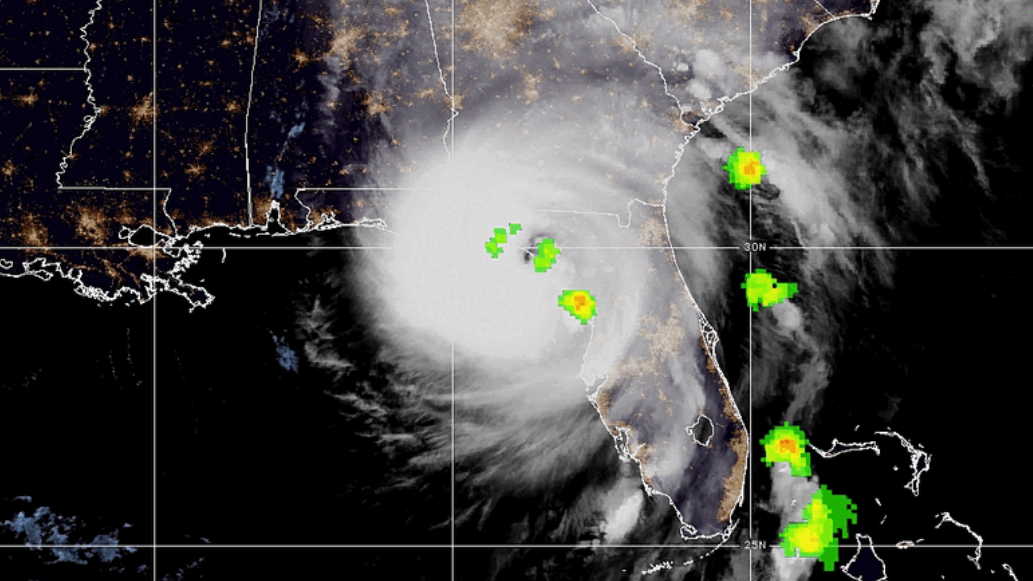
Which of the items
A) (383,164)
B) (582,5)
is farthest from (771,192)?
(383,164)

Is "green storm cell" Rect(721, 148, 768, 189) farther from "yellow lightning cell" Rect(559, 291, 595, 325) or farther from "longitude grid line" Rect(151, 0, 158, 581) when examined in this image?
"longitude grid line" Rect(151, 0, 158, 581)

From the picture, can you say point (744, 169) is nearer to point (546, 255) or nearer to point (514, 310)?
point (546, 255)

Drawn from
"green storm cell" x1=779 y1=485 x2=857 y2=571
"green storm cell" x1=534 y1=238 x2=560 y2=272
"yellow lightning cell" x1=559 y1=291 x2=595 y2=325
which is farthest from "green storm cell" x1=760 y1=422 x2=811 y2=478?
Answer: "green storm cell" x1=534 y1=238 x2=560 y2=272

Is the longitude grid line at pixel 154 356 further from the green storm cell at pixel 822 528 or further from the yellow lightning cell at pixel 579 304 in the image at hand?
the green storm cell at pixel 822 528

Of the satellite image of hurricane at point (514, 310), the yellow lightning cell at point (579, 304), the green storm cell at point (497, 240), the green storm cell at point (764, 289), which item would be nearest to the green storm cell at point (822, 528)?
the satellite image of hurricane at point (514, 310)

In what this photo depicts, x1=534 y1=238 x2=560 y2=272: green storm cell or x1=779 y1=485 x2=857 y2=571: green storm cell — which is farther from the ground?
x1=534 y1=238 x2=560 y2=272: green storm cell

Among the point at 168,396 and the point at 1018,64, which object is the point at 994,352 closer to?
the point at 1018,64
